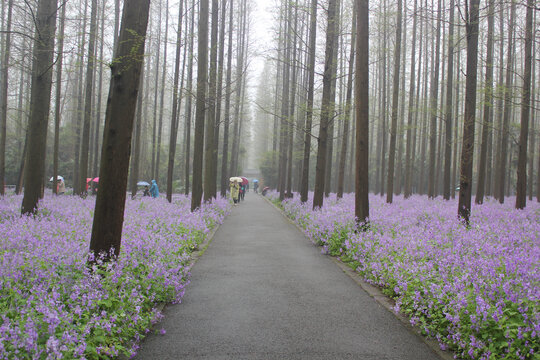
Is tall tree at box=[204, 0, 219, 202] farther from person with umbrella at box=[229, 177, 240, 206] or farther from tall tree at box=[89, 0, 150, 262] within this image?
tall tree at box=[89, 0, 150, 262]

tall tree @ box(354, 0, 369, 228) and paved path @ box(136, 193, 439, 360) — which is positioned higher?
tall tree @ box(354, 0, 369, 228)

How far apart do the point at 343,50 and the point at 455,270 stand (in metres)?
19.2

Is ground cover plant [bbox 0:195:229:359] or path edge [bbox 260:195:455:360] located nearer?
ground cover plant [bbox 0:195:229:359]

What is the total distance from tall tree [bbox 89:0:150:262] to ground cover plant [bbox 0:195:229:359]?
0.33 meters

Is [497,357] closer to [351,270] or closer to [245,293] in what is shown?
[245,293]

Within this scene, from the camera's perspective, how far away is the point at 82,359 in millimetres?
2705

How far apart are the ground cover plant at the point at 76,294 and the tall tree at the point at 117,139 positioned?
33 centimetres

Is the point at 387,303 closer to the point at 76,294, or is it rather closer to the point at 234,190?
the point at 76,294

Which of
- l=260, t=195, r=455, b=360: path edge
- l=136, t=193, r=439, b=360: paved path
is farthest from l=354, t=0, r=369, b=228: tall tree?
l=136, t=193, r=439, b=360: paved path

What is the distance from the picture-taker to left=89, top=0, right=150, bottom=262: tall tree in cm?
466

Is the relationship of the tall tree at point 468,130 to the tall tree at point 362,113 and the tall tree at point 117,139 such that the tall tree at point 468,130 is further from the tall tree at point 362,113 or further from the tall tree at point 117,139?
the tall tree at point 117,139

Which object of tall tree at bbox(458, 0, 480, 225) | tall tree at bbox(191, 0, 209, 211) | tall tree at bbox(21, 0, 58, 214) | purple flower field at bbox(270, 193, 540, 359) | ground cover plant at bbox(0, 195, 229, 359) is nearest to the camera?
ground cover plant at bbox(0, 195, 229, 359)

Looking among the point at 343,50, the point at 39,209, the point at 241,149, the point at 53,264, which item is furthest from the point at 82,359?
the point at 241,149

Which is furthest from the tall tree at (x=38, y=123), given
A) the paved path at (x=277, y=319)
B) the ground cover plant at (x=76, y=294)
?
the paved path at (x=277, y=319)
